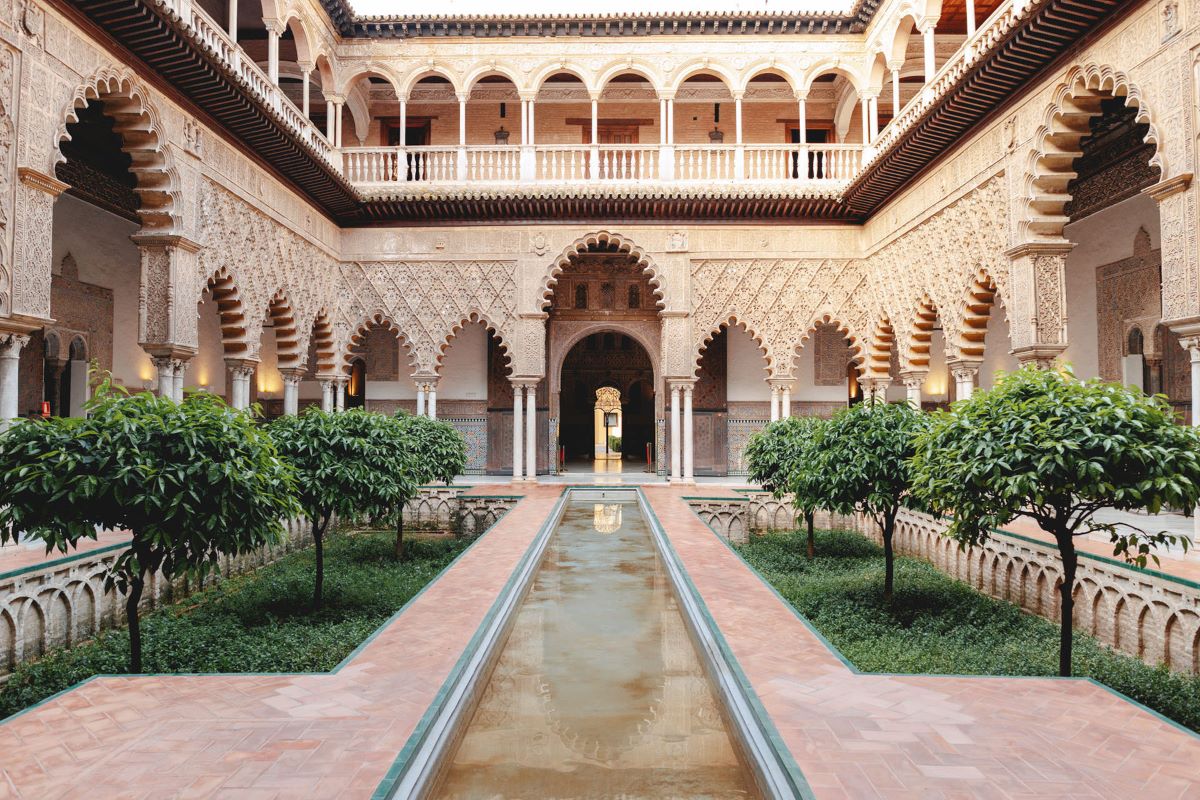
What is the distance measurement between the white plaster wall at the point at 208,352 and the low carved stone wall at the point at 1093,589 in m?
11.5

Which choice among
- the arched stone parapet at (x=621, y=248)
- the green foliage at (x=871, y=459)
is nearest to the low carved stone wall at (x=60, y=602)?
the green foliage at (x=871, y=459)

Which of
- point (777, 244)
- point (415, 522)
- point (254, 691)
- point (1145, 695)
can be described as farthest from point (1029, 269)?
point (415, 522)

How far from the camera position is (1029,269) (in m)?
7.70

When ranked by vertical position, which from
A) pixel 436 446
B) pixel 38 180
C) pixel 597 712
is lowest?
pixel 597 712

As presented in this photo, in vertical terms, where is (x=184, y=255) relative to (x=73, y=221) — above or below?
below

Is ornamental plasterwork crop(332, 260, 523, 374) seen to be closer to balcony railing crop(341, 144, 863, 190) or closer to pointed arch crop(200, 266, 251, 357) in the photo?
balcony railing crop(341, 144, 863, 190)

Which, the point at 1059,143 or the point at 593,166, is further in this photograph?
the point at 593,166

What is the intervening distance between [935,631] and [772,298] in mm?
8007

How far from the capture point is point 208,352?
13.4 metres

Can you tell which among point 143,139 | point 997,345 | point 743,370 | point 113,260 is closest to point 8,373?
point 143,139

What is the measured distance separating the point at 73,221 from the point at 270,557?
563 centimetres

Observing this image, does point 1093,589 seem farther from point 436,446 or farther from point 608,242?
point 608,242

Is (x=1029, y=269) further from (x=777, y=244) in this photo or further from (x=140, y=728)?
(x=140, y=728)

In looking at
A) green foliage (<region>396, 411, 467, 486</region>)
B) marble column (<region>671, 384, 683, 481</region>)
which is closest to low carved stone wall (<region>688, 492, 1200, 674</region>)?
marble column (<region>671, 384, 683, 481</region>)
